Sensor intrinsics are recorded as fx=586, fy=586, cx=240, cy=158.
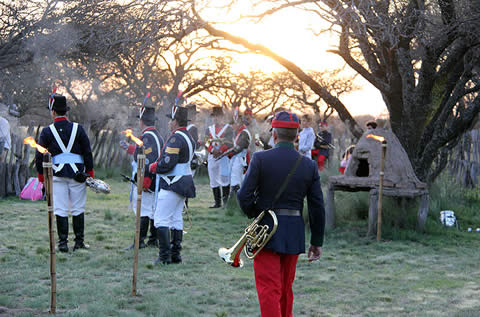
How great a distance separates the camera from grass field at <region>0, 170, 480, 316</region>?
17.7 ft

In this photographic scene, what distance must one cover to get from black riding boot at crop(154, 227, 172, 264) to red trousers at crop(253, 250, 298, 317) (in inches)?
118

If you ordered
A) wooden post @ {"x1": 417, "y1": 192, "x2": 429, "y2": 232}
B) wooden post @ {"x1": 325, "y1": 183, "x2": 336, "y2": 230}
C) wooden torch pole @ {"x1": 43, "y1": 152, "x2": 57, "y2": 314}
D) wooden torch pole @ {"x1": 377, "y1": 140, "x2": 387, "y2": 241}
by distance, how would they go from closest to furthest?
wooden torch pole @ {"x1": 43, "y1": 152, "x2": 57, "y2": 314}
wooden torch pole @ {"x1": 377, "y1": 140, "x2": 387, "y2": 241}
wooden post @ {"x1": 417, "y1": 192, "x2": 429, "y2": 232}
wooden post @ {"x1": 325, "y1": 183, "x2": 336, "y2": 230}

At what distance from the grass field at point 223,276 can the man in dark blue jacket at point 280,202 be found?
1.25m

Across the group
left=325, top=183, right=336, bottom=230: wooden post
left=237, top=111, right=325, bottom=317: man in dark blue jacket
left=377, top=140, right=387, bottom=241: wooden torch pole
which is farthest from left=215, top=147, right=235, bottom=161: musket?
left=237, top=111, right=325, bottom=317: man in dark blue jacket

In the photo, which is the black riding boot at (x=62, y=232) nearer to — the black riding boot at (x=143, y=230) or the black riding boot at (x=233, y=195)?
the black riding boot at (x=143, y=230)

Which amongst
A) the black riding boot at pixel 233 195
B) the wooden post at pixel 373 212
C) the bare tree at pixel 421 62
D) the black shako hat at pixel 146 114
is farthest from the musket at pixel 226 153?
the black shako hat at pixel 146 114

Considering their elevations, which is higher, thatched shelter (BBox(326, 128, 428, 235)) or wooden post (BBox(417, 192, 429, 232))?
thatched shelter (BBox(326, 128, 428, 235))

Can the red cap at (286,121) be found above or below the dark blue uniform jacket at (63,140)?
above

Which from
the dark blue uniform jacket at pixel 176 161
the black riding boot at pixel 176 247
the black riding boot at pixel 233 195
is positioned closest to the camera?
the dark blue uniform jacket at pixel 176 161

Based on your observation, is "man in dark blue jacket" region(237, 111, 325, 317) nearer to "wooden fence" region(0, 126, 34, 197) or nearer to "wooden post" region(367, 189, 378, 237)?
"wooden post" region(367, 189, 378, 237)

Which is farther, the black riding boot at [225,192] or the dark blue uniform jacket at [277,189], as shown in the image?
the black riding boot at [225,192]

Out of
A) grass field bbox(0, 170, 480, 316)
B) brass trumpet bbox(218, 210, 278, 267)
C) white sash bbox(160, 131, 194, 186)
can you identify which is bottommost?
grass field bbox(0, 170, 480, 316)

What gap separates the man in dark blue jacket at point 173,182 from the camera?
6.98m

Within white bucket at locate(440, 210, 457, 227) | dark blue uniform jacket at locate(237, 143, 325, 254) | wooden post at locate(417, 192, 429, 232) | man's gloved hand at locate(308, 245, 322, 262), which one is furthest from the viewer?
white bucket at locate(440, 210, 457, 227)
